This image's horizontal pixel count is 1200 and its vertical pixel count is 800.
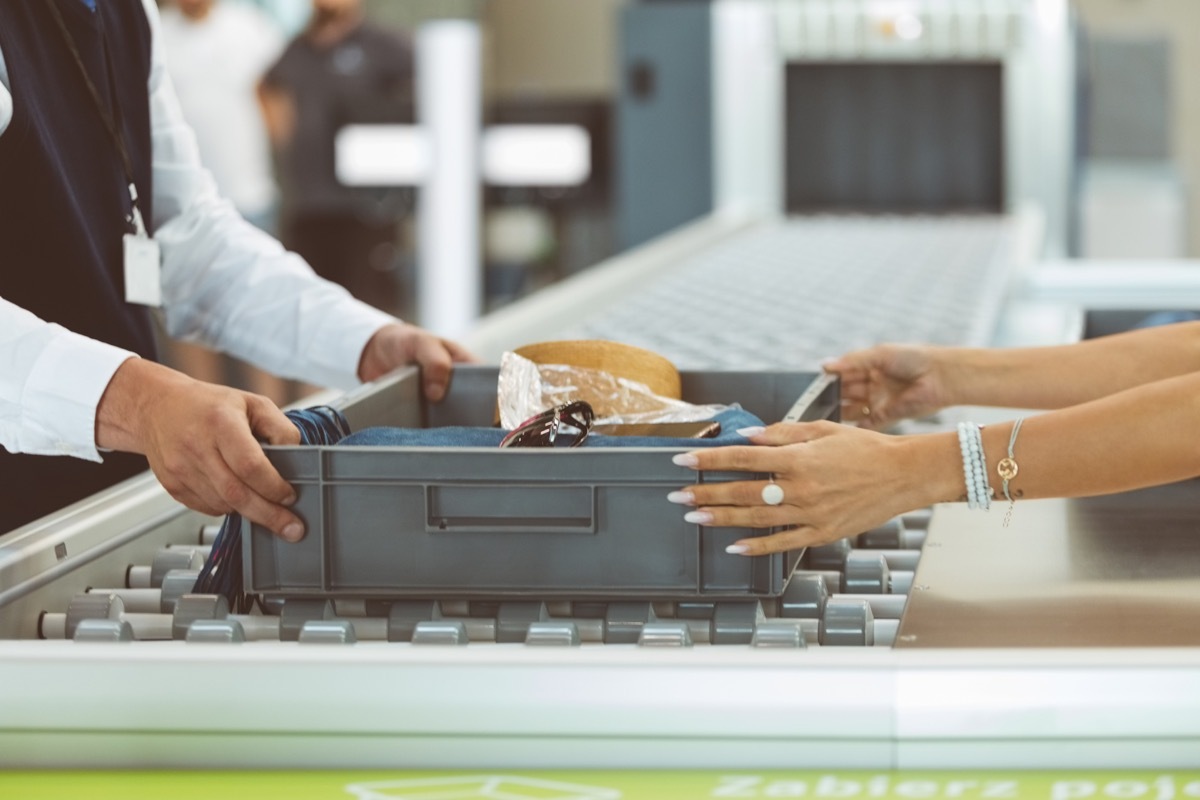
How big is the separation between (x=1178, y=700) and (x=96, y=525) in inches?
37.5

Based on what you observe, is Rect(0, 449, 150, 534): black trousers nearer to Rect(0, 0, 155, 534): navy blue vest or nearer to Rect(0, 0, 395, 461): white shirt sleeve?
Rect(0, 0, 155, 534): navy blue vest

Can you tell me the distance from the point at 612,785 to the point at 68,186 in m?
0.99

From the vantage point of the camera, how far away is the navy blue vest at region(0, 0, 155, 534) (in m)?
1.62

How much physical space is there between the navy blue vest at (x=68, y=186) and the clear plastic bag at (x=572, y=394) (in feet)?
1.61

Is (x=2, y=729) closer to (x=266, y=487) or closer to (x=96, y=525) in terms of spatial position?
(x=266, y=487)

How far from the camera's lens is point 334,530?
122 centimetres

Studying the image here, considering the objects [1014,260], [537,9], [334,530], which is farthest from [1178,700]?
[537,9]

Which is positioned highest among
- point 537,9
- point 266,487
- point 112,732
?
point 537,9

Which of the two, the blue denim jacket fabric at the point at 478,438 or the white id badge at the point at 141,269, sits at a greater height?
the white id badge at the point at 141,269

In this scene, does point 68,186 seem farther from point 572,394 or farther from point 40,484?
point 572,394

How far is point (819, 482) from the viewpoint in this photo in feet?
3.92

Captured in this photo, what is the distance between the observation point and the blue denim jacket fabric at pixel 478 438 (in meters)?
1.29

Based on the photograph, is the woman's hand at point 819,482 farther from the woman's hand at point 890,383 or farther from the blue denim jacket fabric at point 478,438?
the woman's hand at point 890,383

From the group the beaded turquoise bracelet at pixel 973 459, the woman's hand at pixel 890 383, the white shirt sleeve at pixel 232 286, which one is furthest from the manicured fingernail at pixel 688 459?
the white shirt sleeve at pixel 232 286
